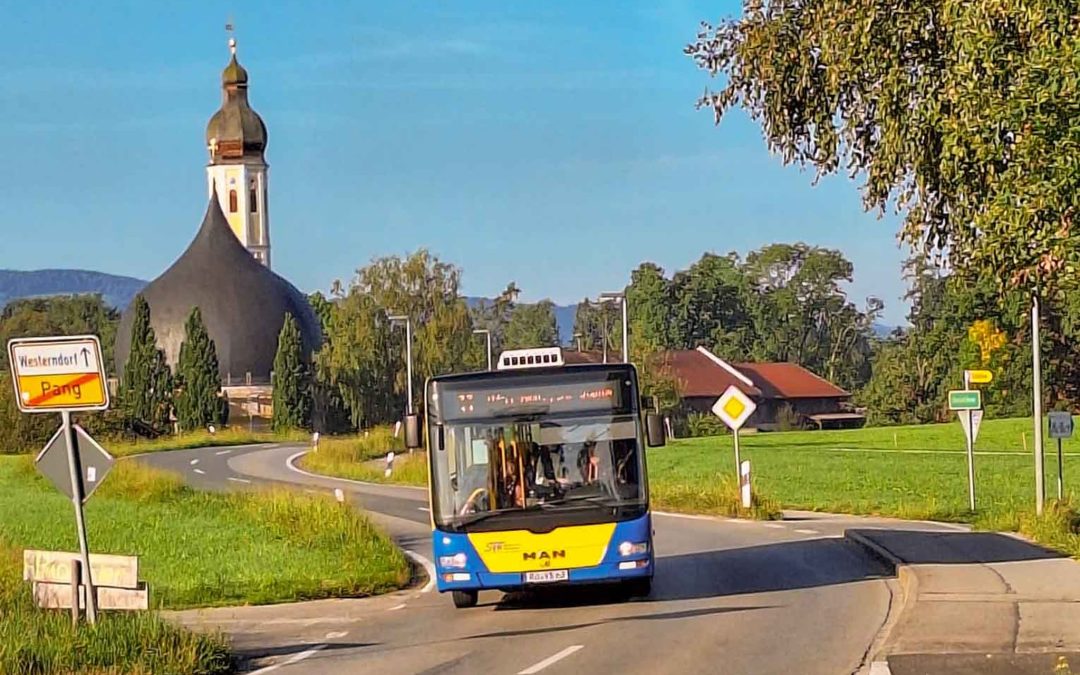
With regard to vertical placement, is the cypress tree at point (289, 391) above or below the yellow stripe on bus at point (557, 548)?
above

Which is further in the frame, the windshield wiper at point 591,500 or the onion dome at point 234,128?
the onion dome at point 234,128

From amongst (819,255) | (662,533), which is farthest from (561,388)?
(819,255)

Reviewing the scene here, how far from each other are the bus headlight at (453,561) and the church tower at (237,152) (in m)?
118

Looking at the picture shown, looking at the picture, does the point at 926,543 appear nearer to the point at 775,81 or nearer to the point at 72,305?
the point at 775,81

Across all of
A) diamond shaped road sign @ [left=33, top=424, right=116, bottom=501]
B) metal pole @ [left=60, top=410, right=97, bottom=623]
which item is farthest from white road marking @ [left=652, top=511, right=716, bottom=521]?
metal pole @ [left=60, top=410, right=97, bottom=623]

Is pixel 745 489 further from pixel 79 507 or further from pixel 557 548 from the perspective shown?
pixel 79 507

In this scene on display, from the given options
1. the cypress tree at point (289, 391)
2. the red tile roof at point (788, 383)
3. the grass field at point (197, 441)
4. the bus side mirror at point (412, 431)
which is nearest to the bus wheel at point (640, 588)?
the bus side mirror at point (412, 431)

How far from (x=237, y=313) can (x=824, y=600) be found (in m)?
101

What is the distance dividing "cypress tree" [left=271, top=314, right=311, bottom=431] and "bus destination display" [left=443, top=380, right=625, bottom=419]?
3309 inches

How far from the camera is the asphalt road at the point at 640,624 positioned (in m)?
14.1

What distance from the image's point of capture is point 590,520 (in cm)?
1775

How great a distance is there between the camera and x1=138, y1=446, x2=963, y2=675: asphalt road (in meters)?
14.1

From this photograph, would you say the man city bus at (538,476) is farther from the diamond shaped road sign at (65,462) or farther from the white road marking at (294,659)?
the diamond shaped road sign at (65,462)

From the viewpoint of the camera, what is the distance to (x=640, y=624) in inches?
658
